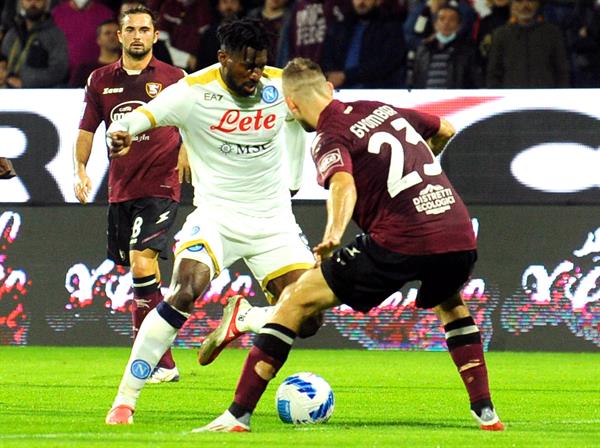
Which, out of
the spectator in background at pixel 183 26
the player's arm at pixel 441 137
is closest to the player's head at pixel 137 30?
the player's arm at pixel 441 137

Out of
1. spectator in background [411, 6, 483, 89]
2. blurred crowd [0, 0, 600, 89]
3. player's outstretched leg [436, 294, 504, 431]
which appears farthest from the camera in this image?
spectator in background [411, 6, 483, 89]

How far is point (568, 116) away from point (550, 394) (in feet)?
12.6

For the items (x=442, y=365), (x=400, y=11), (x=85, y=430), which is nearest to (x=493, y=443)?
(x=85, y=430)

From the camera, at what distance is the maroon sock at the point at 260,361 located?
23.2ft

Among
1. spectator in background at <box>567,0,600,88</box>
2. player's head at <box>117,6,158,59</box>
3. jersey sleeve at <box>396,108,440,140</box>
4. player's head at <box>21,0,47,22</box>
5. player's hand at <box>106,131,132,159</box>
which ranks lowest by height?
player's head at <box>21,0,47,22</box>

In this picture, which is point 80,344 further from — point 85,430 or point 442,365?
point 85,430

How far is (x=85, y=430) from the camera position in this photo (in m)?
7.27

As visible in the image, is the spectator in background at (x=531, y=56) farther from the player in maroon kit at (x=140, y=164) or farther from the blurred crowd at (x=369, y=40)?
the player in maroon kit at (x=140, y=164)

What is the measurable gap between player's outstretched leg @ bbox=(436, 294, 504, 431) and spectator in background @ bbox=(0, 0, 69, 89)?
8248 mm

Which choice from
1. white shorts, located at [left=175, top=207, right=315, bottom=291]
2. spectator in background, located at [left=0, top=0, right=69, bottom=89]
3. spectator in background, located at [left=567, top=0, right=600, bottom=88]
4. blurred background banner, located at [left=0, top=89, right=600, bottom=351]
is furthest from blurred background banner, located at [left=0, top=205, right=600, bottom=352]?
white shorts, located at [left=175, top=207, right=315, bottom=291]

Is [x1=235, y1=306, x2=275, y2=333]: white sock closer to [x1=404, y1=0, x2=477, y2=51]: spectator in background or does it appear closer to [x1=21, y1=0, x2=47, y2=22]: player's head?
[x1=404, y1=0, x2=477, y2=51]: spectator in background

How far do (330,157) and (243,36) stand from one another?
1414 mm

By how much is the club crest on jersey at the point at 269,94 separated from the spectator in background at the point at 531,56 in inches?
218

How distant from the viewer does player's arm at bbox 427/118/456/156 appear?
7648 mm
